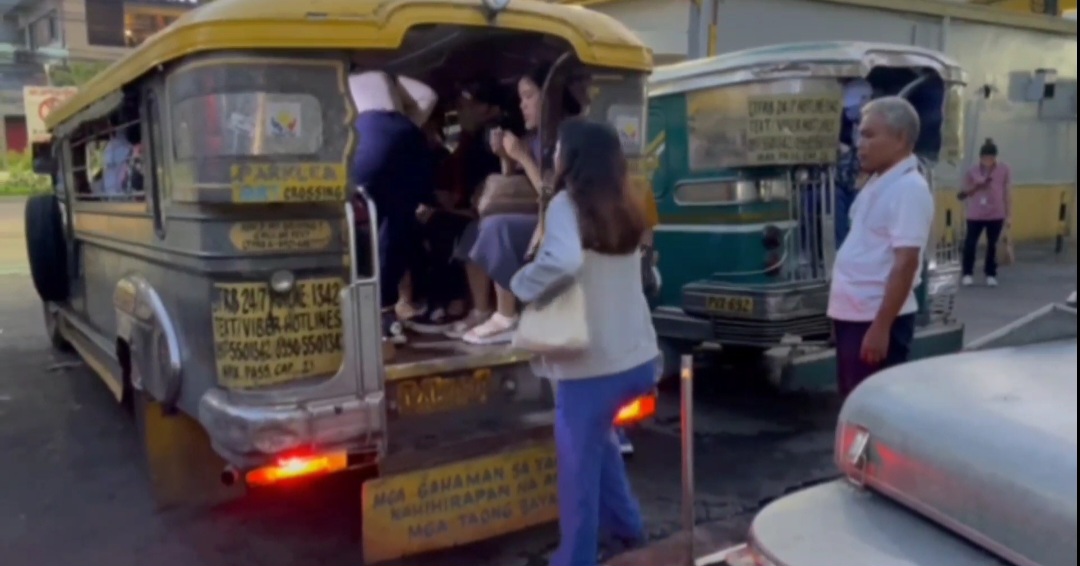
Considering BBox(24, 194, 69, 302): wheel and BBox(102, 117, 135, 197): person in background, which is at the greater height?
BBox(102, 117, 135, 197): person in background

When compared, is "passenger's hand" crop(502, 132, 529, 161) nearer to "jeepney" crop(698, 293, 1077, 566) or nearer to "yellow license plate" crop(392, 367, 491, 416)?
"yellow license plate" crop(392, 367, 491, 416)

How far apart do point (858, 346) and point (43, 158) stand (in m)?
6.98

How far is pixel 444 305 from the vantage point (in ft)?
18.0

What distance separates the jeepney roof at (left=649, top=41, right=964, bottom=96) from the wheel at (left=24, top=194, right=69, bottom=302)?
4579 millimetres

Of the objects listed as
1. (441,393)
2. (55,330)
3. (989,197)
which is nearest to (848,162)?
(441,393)

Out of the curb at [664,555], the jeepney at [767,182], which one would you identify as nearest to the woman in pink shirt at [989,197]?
the jeepney at [767,182]

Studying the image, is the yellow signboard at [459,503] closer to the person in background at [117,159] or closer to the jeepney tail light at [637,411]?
the jeepney tail light at [637,411]

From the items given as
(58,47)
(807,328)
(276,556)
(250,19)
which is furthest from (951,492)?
(58,47)

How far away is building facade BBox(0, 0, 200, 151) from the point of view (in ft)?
120

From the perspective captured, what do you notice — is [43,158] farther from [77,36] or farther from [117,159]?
[77,36]

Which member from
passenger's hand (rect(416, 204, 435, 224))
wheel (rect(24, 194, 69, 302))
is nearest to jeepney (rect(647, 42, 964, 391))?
passenger's hand (rect(416, 204, 435, 224))

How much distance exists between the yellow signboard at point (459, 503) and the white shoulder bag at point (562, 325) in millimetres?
824

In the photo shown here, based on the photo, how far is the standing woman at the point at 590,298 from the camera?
3363 millimetres

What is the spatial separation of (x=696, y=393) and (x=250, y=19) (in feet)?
15.4
